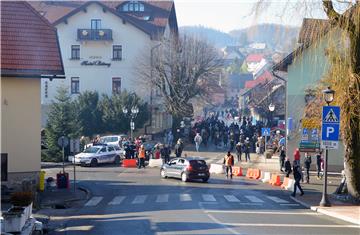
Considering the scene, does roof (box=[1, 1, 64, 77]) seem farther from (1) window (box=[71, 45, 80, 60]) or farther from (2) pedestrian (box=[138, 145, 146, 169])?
(1) window (box=[71, 45, 80, 60])

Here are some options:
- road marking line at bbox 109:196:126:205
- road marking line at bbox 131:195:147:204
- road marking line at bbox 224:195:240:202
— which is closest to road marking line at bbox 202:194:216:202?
road marking line at bbox 224:195:240:202

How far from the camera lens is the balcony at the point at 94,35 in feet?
212

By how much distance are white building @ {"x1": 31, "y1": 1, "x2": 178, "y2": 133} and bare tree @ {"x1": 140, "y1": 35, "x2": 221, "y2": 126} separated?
1.79 meters

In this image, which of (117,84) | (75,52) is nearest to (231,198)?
(117,84)

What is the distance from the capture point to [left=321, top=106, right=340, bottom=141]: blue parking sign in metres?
22.9

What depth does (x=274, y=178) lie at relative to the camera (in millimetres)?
34406

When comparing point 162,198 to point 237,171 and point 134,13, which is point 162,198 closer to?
point 237,171

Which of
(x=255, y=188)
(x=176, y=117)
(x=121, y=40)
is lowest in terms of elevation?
(x=255, y=188)

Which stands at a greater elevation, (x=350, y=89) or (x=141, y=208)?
(x=350, y=89)

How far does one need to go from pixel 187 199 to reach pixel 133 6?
49.7 meters

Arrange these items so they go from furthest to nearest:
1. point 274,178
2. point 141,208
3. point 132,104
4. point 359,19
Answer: point 132,104
point 274,178
point 141,208
point 359,19

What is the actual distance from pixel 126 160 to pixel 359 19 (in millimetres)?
27171

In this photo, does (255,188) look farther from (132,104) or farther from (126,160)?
(132,104)

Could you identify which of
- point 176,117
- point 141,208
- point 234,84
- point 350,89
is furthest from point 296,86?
point 234,84
